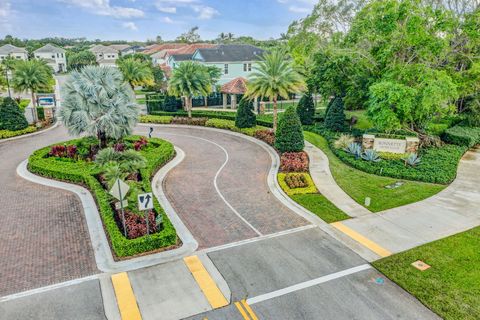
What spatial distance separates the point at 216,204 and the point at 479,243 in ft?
36.9

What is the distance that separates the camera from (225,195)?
725 inches

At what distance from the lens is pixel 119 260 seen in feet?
40.9

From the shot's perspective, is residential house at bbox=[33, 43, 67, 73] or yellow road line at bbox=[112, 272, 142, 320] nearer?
yellow road line at bbox=[112, 272, 142, 320]

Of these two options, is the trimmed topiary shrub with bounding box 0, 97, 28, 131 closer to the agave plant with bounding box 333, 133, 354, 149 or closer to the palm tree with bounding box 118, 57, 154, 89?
the palm tree with bounding box 118, 57, 154, 89

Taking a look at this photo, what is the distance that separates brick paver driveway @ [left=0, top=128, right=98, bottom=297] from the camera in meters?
11.6

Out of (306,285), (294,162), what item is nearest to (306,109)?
(294,162)

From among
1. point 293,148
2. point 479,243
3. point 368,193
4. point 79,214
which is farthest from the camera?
point 293,148

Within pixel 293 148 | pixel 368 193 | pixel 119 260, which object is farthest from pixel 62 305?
pixel 293 148

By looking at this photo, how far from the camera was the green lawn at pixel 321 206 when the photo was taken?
15.9 meters

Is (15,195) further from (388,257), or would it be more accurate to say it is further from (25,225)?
(388,257)

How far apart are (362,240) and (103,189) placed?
12353mm

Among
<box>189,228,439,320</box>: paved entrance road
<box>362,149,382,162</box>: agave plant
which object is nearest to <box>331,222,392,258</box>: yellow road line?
<box>189,228,439,320</box>: paved entrance road

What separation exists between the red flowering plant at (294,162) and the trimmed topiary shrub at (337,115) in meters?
7.87

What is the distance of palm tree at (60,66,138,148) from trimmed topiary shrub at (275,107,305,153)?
10281 millimetres
